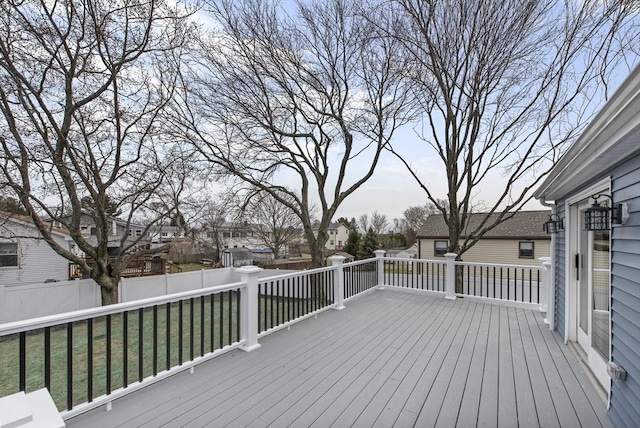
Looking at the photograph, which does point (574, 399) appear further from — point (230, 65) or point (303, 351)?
point (230, 65)

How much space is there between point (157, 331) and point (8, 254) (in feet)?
41.0

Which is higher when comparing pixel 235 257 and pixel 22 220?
pixel 22 220

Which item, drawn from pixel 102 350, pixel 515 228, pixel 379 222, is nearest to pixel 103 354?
pixel 102 350

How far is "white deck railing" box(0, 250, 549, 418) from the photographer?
2.18 m

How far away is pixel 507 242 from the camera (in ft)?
51.8

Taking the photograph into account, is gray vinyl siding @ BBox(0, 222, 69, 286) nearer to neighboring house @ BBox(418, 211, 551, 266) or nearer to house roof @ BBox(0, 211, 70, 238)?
house roof @ BBox(0, 211, 70, 238)

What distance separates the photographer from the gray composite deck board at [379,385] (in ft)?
7.31

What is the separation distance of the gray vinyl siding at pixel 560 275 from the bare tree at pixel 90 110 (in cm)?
739

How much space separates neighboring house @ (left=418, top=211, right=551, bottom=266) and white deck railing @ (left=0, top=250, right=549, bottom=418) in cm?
1050

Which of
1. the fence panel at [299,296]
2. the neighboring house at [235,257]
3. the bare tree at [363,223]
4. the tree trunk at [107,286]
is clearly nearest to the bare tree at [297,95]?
the fence panel at [299,296]

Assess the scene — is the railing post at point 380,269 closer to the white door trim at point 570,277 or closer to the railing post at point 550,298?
the railing post at point 550,298

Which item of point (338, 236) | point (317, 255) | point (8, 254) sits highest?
point (317, 255)

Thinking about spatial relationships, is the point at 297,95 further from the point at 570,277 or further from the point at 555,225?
the point at 570,277

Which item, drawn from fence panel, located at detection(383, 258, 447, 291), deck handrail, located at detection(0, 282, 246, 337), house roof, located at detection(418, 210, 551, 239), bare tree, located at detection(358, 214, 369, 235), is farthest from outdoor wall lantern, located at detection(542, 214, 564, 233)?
bare tree, located at detection(358, 214, 369, 235)
